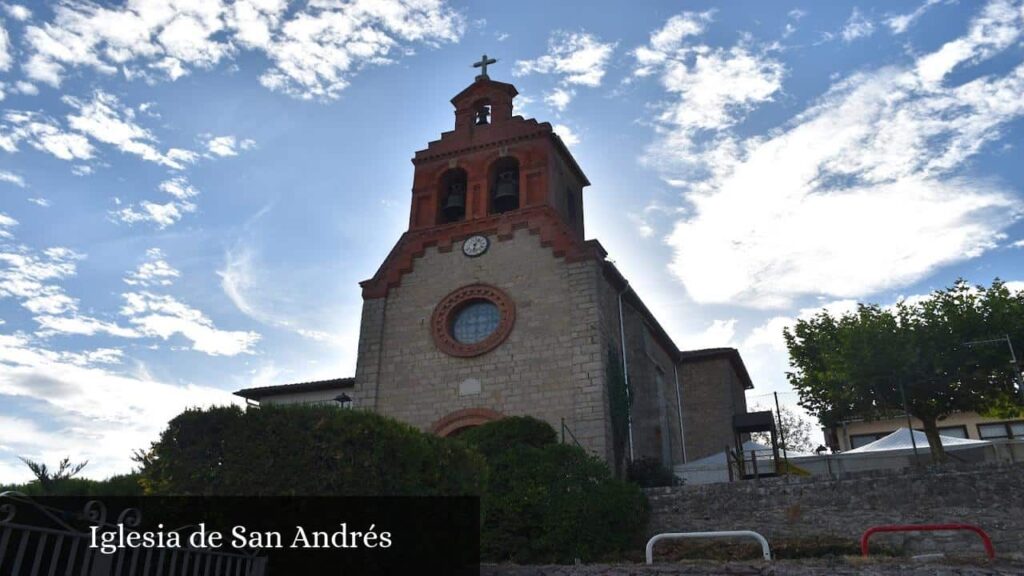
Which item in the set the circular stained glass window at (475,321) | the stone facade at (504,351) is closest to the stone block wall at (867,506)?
the stone facade at (504,351)

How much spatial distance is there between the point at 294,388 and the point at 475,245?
10186mm

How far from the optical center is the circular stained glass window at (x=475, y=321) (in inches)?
789

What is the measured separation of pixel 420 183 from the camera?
23.0 m

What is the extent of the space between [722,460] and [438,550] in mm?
17025

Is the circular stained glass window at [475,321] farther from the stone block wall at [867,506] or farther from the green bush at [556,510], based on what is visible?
the stone block wall at [867,506]

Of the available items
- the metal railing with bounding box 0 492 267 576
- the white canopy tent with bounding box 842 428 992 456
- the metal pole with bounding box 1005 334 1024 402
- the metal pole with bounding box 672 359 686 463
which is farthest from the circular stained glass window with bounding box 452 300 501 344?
the metal pole with bounding box 1005 334 1024 402

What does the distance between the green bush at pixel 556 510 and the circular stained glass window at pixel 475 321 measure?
5.71 meters

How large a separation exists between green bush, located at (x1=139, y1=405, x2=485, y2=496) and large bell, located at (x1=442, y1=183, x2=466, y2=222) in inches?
558

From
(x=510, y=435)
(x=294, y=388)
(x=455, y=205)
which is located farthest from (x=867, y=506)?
(x=294, y=388)

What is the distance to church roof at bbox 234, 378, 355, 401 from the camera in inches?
1005

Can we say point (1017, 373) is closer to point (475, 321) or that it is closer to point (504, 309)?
point (504, 309)

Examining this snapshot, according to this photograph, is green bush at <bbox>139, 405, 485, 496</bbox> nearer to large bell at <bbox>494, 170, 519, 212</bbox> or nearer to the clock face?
the clock face

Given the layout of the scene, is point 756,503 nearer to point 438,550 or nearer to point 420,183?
point 438,550

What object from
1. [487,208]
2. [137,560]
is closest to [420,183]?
[487,208]
